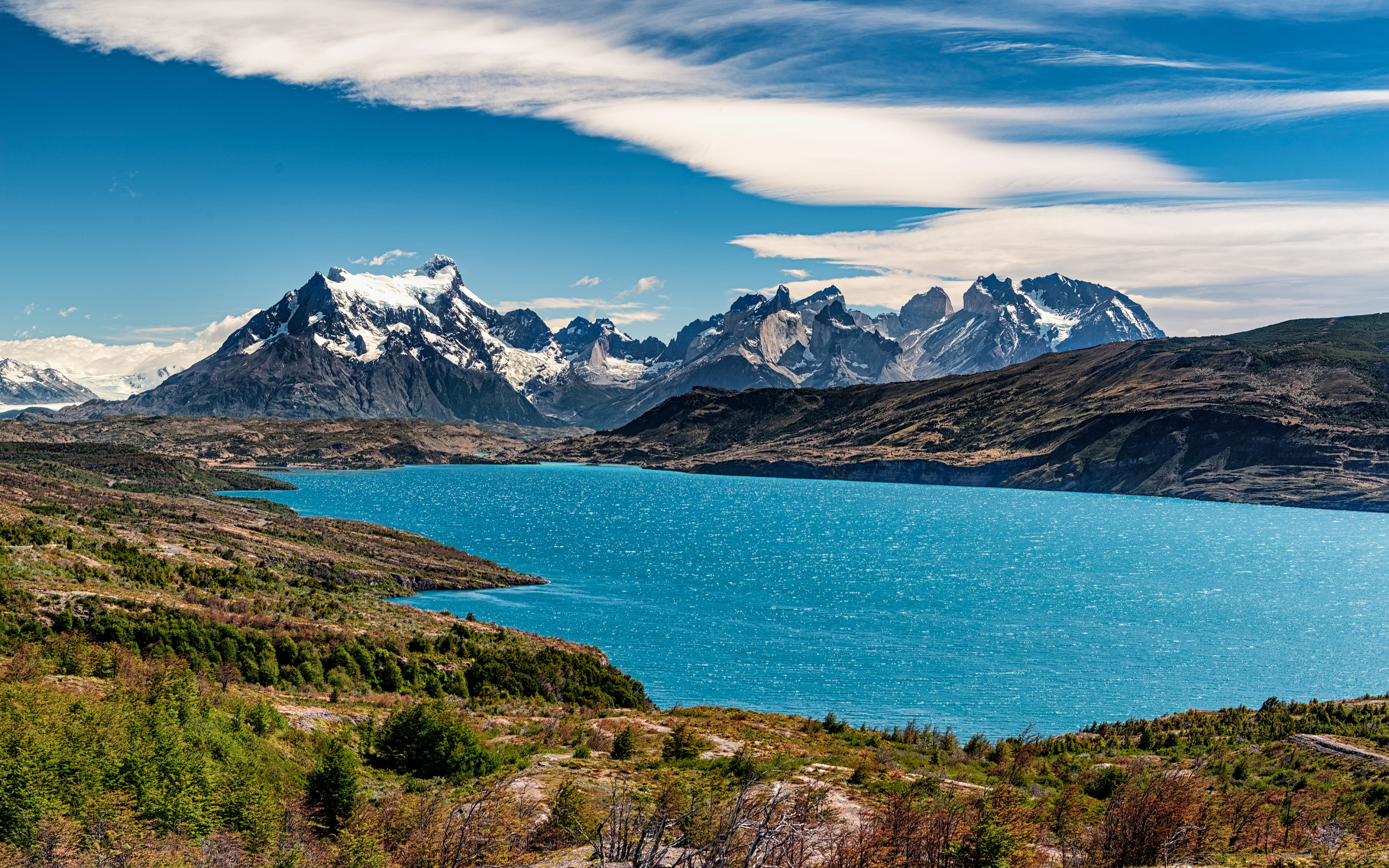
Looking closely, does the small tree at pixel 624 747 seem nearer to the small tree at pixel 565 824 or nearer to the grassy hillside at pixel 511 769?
the grassy hillside at pixel 511 769

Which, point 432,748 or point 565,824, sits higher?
point 565,824

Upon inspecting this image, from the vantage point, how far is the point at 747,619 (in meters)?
107

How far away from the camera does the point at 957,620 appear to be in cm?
10750

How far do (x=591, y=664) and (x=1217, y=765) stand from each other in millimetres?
42635

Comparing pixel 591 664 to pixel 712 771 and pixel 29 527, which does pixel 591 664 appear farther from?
Result: pixel 29 527

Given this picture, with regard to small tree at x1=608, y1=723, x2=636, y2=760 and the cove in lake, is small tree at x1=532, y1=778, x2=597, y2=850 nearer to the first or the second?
small tree at x1=608, y1=723, x2=636, y2=760

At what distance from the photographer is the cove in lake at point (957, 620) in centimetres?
7719

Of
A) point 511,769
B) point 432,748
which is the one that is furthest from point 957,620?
point 432,748

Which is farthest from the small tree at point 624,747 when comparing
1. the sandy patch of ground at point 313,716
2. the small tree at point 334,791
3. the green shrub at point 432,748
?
the small tree at point 334,791

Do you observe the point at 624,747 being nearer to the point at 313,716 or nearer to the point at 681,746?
the point at 681,746

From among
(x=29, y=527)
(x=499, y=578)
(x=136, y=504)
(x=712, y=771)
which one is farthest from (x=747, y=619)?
(x=136, y=504)

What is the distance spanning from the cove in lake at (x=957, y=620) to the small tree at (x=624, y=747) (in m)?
37.6

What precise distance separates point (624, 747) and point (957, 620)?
82.7 metres

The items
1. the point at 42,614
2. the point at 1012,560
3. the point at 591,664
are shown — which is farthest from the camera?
the point at 1012,560
